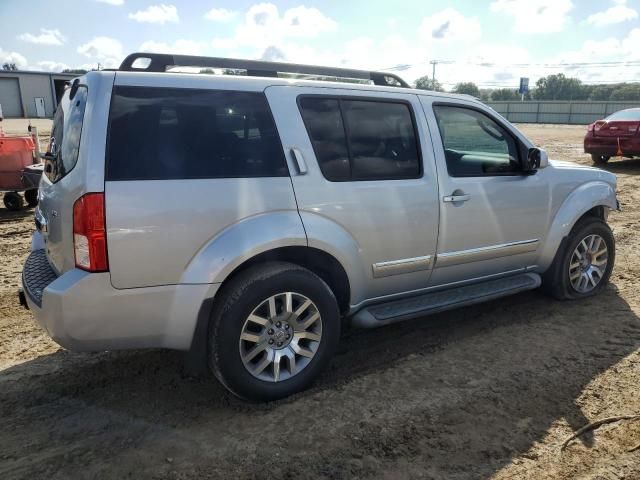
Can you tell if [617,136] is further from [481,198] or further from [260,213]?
[260,213]

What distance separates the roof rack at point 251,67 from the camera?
3180mm

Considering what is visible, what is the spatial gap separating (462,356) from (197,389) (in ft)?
6.23

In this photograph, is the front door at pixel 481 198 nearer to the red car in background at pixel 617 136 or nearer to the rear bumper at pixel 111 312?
the rear bumper at pixel 111 312

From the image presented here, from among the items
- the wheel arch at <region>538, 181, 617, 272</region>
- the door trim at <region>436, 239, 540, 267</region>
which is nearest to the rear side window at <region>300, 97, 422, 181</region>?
the door trim at <region>436, 239, 540, 267</region>

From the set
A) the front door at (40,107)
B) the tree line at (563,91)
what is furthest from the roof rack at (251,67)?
the tree line at (563,91)

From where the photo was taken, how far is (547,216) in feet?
14.6

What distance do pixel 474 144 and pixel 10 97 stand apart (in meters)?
54.9

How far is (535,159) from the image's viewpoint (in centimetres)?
426

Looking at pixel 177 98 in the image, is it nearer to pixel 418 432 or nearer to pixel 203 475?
pixel 203 475

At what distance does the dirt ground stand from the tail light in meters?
1.00

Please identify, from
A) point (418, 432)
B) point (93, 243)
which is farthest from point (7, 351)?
point (418, 432)

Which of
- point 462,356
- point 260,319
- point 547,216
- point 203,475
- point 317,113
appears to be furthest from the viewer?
point 547,216

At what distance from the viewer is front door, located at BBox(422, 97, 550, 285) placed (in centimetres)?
387

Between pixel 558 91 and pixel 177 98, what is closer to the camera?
pixel 177 98
